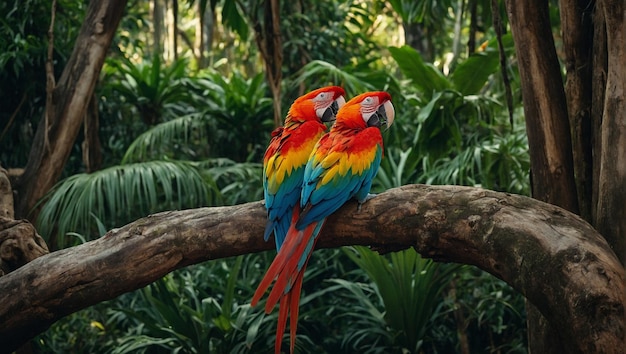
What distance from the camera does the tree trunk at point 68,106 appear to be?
3.75 m

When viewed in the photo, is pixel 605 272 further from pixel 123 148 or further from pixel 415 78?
pixel 123 148

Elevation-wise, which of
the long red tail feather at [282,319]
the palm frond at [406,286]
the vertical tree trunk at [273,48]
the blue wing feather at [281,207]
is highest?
the vertical tree trunk at [273,48]

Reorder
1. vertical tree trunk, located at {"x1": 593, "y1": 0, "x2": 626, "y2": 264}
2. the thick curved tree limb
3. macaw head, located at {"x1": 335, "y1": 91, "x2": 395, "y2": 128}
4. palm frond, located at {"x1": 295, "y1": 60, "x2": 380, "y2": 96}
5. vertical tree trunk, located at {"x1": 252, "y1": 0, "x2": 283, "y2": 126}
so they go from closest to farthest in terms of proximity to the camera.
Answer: the thick curved tree limb → vertical tree trunk, located at {"x1": 593, "y1": 0, "x2": 626, "y2": 264} → macaw head, located at {"x1": 335, "y1": 91, "x2": 395, "y2": 128} → vertical tree trunk, located at {"x1": 252, "y1": 0, "x2": 283, "y2": 126} → palm frond, located at {"x1": 295, "y1": 60, "x2": 380, "y2": 96}

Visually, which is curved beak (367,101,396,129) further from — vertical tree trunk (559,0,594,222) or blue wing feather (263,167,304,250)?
vertical tree trunk (559,0,594,222)

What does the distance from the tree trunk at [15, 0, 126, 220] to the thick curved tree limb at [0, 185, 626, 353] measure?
4.79 feet

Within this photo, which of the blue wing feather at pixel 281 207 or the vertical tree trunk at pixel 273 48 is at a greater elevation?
the vertical tree trunk at pixel 273 48

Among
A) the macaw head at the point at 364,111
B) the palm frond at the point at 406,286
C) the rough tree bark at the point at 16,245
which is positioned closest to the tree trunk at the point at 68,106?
the rough tree bark at the point at 16,245

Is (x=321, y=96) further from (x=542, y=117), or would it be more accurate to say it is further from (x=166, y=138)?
(x=166, y=138)

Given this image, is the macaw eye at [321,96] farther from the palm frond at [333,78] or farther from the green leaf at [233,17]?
the green leaf at [233,17]

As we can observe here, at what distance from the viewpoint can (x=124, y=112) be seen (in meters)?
5.14

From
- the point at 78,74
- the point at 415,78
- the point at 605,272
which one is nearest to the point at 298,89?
the point at 415,78

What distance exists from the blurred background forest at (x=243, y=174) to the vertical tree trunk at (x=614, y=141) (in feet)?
2.69

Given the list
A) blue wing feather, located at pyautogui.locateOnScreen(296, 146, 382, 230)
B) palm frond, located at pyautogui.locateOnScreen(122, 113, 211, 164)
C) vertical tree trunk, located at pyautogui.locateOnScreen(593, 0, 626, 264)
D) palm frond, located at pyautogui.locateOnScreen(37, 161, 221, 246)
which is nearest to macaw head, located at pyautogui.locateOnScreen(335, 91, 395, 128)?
blue wing feather, located at pyautogui.locateOnScreen(296, 146, 382, 230)

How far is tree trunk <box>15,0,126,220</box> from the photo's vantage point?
148 inches
